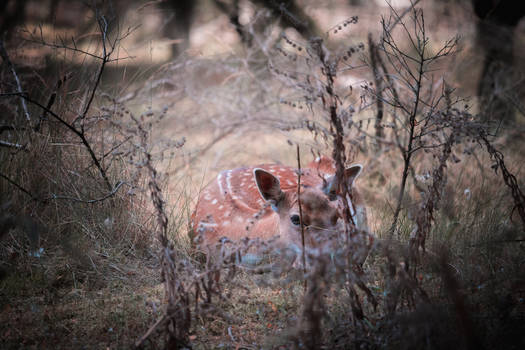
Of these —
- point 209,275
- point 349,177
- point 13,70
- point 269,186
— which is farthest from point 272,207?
point 13,70

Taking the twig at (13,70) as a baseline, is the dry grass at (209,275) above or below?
below

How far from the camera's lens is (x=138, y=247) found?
3.78 meters

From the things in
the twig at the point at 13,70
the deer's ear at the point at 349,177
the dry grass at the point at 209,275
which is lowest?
the dry grass at the point at 209,275

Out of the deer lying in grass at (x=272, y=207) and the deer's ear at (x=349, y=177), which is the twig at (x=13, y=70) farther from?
the deer's ear at (x=349, y=177)

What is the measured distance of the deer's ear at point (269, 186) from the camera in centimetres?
379

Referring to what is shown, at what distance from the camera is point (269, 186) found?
3.91 meters

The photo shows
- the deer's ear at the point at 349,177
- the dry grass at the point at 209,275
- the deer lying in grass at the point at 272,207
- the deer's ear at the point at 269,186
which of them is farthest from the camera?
the deer's ear at the point at 269,186

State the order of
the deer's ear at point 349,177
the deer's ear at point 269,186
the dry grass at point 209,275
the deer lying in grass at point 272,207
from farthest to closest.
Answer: the deer's ear at point 269,186 < the deer lying in grass at point 272,207 < the deer's ear at point 349,177 < the dry grass at point 209,275

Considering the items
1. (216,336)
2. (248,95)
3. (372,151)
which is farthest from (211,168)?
(216,336)

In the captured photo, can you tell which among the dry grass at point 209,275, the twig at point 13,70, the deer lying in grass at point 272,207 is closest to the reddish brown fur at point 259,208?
the deer lying in grass at point 272,207

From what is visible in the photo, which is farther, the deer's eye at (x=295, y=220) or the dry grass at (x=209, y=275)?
the deer's eye at (x=295, y=220)

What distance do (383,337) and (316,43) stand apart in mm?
1568

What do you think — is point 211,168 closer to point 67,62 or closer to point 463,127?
point 67,62

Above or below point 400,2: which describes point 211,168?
below
